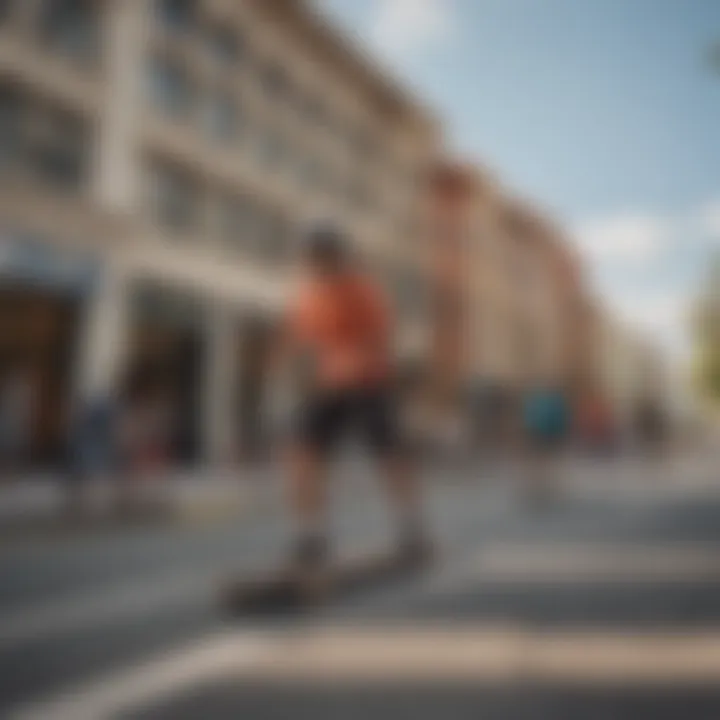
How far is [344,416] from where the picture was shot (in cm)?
378

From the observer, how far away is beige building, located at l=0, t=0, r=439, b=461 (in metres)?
13.9

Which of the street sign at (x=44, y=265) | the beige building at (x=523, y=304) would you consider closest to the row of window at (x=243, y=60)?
the street sign at (x=44, y=265)

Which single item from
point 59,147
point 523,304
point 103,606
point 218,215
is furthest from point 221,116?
point 103,606

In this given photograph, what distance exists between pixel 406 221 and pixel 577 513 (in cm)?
1554

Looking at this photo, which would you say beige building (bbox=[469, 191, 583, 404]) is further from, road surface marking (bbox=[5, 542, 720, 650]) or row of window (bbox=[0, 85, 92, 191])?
row of window (bbox=[0, 85, 92, 191])

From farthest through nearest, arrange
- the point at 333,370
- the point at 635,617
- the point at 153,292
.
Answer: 1. the point at 153,292
2. the point at 333,370
3. the point at 635,617

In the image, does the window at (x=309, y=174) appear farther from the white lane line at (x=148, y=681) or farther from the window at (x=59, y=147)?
the white lane line at (x=148, y=681)

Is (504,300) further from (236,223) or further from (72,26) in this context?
(236,223)

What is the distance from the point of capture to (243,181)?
1961 centimetres

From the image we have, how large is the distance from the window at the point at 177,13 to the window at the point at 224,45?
72cm

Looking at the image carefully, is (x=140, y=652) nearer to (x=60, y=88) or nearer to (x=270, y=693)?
(x=270, y=693)

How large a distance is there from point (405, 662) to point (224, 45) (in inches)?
708

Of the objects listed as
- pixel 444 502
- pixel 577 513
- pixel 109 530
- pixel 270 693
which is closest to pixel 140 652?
pixel 270 693

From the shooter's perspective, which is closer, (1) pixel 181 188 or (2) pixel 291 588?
(2) pixel 291 588
